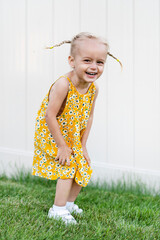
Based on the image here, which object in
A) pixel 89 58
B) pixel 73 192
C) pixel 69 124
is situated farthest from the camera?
pixel 73 192

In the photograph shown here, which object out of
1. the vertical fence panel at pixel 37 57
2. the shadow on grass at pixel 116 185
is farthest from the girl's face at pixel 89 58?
the vertical fence panel at pixel 37 57

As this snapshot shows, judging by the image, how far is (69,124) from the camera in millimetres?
2061

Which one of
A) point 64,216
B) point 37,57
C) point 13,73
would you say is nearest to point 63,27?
point 37,57

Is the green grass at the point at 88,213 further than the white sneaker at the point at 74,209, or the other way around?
the white sneaker at the point at 74,209

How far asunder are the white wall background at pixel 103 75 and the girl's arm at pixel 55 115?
849 millimetres

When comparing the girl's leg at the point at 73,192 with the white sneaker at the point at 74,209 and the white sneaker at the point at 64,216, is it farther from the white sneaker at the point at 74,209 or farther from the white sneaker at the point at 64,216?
the white sneaker at the point at 64,216

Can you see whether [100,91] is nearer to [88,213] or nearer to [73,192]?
[73,192]

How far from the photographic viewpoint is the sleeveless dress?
6.61 feet

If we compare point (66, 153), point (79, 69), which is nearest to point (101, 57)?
point (79, 69)

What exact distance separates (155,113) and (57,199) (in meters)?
1.00

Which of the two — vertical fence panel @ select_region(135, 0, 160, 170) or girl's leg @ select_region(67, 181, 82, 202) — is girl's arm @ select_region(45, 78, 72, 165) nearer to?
girl's leg @ select_region(67, 181, 82, 202)

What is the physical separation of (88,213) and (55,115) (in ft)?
1.89

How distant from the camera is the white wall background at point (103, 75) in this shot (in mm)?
2635

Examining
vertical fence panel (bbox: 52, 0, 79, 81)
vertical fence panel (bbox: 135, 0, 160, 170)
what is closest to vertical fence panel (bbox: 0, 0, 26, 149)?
vertical fence panel (bbox: 52, 0, 79, 81)
